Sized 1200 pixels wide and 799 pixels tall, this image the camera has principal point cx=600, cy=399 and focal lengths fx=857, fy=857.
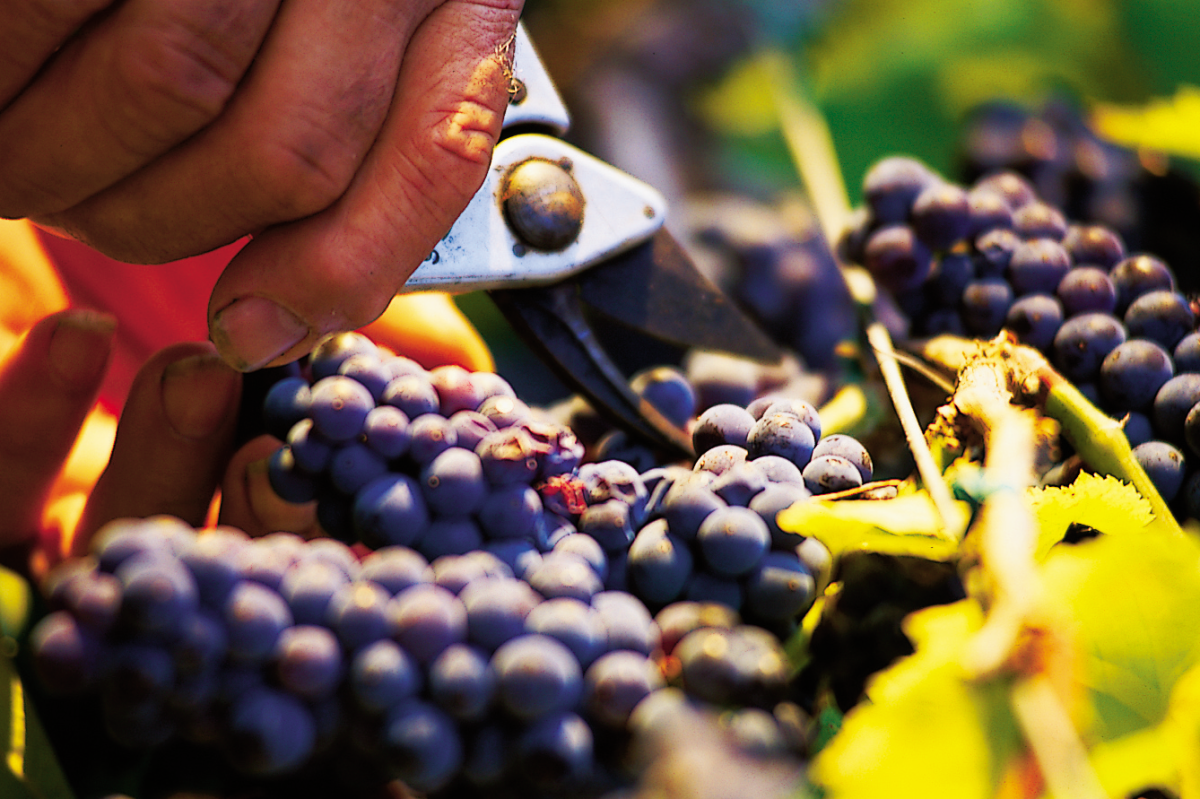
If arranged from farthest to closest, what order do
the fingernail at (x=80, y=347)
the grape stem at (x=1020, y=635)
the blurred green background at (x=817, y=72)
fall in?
1. the blurred green background at (x=817, y=72)
2. the fingernail at (x=80, y=347)
3. the grape stem at (x=1020, y=635)

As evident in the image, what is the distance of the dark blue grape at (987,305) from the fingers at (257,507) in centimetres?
44

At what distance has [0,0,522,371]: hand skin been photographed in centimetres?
40

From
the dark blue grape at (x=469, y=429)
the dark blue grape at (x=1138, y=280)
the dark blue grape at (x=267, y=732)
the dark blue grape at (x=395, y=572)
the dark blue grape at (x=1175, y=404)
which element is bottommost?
the dark blue grape at (x=267, y=732)

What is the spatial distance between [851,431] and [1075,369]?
14 cm

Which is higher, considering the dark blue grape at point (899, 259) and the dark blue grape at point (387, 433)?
the dark blue grape at point (899, 259)

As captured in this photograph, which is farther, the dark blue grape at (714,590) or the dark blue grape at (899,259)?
the dark blue grape at (899,259)

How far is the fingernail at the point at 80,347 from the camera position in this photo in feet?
1.52

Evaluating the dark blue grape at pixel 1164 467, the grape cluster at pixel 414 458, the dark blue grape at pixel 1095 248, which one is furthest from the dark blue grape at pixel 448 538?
the dark blue grape at pixel 1095 248

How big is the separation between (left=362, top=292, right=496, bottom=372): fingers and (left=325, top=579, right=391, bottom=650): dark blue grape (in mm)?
291

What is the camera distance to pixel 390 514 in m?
0.38

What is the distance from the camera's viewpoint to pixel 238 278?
436mm

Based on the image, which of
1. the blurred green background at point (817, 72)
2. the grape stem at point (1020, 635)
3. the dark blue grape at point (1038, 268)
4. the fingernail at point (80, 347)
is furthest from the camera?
the blurred green background at point (817, 72)

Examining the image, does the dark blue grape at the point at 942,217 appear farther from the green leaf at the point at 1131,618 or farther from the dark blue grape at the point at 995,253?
the green leaf at the point at 1131,618

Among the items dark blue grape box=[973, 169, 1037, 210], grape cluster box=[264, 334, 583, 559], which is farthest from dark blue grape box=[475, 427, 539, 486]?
dark blue grape box=[973, 169, 1037, 210]
